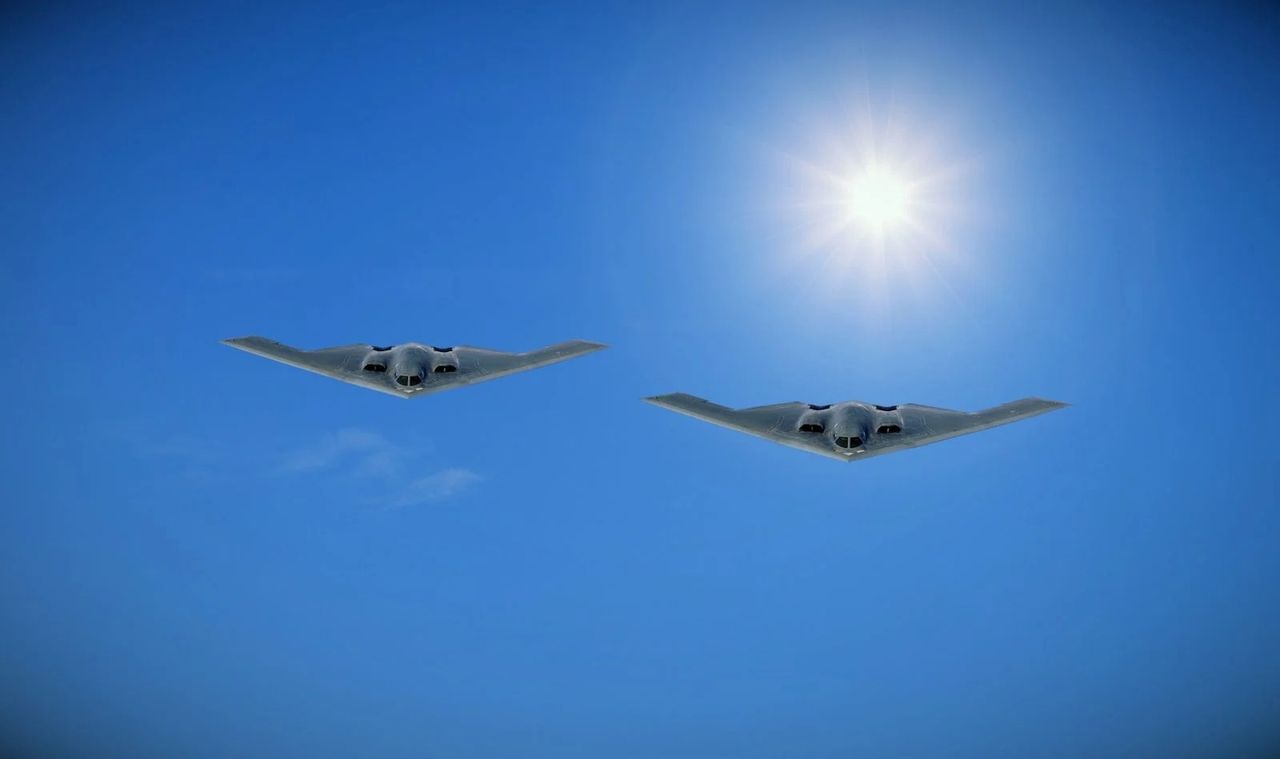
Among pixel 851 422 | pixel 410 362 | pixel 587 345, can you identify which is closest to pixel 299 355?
pixel 410 362

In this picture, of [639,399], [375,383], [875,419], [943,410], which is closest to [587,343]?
[639,399]

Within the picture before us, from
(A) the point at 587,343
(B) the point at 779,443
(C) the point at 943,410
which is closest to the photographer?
(B) the point at 779,443

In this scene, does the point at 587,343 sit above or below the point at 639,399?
above

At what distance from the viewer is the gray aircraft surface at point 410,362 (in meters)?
43.8

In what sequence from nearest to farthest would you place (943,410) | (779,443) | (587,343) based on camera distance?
(779,443) → (943,410) → (587,343)

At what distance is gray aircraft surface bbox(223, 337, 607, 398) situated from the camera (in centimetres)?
4384

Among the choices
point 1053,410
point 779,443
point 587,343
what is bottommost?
point 779,443

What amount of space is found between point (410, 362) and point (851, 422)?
19.8 meters

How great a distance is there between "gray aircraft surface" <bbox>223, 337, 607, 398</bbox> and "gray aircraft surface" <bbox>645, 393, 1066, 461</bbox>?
683 cm

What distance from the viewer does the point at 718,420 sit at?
42.5 meters

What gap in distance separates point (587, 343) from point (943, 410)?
55.4 feet

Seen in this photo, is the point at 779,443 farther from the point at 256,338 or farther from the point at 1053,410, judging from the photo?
the point at 256,338

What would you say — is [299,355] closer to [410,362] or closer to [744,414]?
[410,362]

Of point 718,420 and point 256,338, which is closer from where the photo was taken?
point 718,420
